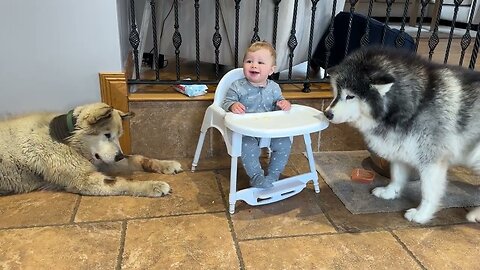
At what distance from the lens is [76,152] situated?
76.8 inches

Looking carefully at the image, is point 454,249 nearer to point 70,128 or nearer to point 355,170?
point 355,170

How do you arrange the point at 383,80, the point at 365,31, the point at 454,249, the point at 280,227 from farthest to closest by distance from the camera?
1. the point at 365,31
2. the point at 280,227
3. the point at 454,249
4. the point at 383,80

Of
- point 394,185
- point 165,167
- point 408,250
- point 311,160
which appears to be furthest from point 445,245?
point 165,167

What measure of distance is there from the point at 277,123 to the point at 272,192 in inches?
13.3

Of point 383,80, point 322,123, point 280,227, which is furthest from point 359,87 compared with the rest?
point 280,227

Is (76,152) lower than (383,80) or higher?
lower

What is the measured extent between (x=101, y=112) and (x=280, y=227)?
95 cm

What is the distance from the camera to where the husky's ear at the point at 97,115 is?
189 cm

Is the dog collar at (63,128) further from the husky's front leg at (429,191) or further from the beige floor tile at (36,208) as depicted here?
the husky's front leg at (429,191)

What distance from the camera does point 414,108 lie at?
1671mm

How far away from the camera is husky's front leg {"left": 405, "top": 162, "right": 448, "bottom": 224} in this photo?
174 centimetres

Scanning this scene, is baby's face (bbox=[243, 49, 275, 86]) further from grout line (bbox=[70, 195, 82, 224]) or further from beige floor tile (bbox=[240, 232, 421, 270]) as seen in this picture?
grout line (bbox=[70, 195, 82, 224])

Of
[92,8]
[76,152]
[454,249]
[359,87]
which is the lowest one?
[454,249]

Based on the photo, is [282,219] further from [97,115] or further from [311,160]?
[97,115]
